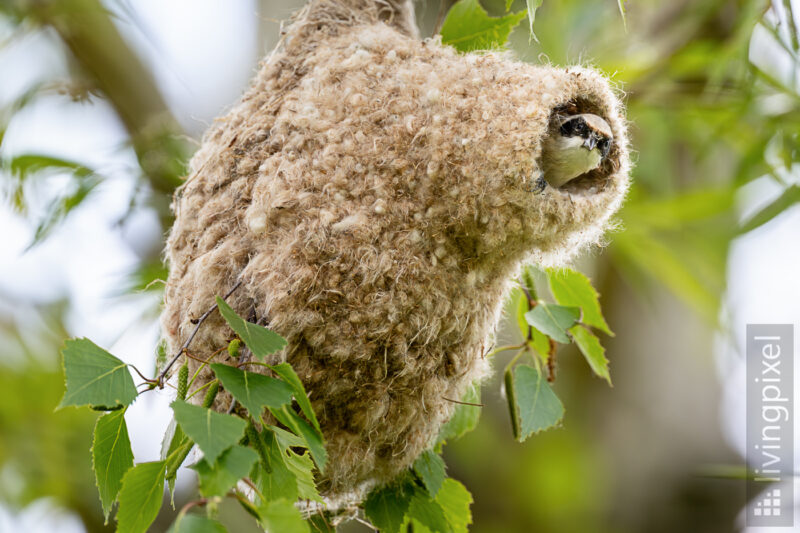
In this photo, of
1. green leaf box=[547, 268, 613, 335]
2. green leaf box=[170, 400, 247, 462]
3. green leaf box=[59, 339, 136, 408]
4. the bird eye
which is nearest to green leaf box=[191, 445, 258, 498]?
green leaf box=[170, 400, 247, 462]

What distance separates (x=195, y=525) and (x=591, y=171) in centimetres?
55

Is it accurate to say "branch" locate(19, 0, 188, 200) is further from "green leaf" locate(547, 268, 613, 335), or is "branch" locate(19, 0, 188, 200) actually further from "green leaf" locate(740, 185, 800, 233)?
"green leaf" locate(740, 185, 800, 233)

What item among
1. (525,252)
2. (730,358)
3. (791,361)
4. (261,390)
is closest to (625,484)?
(730,358)

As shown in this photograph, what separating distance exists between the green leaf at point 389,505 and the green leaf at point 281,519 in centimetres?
34

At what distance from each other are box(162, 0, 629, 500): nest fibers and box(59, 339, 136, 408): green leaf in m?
0.15

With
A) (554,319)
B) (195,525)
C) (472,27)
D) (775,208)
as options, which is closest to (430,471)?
(554,319)

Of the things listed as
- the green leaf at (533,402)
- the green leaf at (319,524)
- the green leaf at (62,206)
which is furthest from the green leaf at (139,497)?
the green leaf at (62,206)

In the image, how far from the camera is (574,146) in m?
0.83

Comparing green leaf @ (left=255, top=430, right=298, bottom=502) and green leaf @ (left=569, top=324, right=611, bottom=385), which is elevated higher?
green leaf @ (left=569, top=324, right=611, bottom=385)

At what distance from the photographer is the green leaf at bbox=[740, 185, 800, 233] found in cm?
160

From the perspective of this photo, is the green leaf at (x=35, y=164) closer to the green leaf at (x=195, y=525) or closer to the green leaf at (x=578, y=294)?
the green leaf at (x=578, y=294)

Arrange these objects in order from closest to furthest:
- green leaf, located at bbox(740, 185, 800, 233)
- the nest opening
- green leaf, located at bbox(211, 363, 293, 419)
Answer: green leaf, located at bbox(211, 363, 293, 419) → the nest opening → green leaf, located at bbox(740, 185, 800, 233)

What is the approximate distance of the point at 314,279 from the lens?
Answer: 88 cm

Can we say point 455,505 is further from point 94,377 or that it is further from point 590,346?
point 94,377
